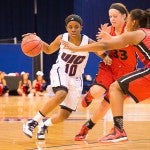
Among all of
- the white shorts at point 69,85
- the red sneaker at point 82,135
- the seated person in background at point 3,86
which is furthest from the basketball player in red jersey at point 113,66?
the seated person in background at point 3,86

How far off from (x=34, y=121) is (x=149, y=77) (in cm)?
179

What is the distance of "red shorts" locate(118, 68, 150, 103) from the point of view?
638 centimetres

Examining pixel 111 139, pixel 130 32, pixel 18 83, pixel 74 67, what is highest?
pixel 130 32

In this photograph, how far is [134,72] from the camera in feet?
21.3

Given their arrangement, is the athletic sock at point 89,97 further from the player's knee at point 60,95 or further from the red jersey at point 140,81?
the red jersey at point 140,81

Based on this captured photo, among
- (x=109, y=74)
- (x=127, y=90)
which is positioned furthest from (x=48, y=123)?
(x=127, y=90)

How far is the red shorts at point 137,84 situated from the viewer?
6.38 m

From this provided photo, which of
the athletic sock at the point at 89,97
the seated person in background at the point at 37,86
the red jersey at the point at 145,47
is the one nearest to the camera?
the red jersey at the point at 145,47

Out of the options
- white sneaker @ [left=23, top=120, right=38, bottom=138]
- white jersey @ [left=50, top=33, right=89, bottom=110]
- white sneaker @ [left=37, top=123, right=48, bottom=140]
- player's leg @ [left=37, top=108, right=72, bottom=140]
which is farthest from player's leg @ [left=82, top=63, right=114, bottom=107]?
white sneaker @ [left=23, top=120, right=38, bottom=138]

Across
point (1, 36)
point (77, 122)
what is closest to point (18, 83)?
point (1, 36)

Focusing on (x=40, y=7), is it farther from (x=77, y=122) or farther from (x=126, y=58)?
(x=126, y=58)

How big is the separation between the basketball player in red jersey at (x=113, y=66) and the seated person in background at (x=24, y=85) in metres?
10.5

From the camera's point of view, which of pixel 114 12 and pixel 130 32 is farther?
pixel 114 12

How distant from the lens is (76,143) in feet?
23.0
